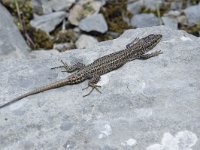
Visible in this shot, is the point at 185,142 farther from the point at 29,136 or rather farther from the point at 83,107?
the point at 29,136

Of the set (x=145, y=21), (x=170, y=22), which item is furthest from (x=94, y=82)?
(x=170, y=22)

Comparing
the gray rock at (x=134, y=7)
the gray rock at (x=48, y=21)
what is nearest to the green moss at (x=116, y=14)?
the gray rock at (x=134, y=7)

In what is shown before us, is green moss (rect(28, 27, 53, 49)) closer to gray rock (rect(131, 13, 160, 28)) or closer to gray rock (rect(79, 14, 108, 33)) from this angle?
gray rock (rect(79, 14, 108, 33))

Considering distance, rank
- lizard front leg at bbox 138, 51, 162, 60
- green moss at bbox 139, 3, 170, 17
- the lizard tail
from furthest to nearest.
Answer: green moss at bbox 139, 3, 170, 17 < lizard front leg at bbox 138, 51, 162, 60 < the lizard tail

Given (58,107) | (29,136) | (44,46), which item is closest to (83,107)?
(58,107)

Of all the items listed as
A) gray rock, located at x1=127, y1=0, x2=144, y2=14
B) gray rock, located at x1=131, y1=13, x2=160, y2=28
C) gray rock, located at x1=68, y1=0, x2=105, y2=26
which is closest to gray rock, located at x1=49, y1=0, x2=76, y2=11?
gray rock, located at x1=68, y1=0, x2=105, y2=26

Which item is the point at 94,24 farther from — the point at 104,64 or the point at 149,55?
the point at 104,64

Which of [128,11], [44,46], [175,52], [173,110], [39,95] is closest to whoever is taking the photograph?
[173,110]
